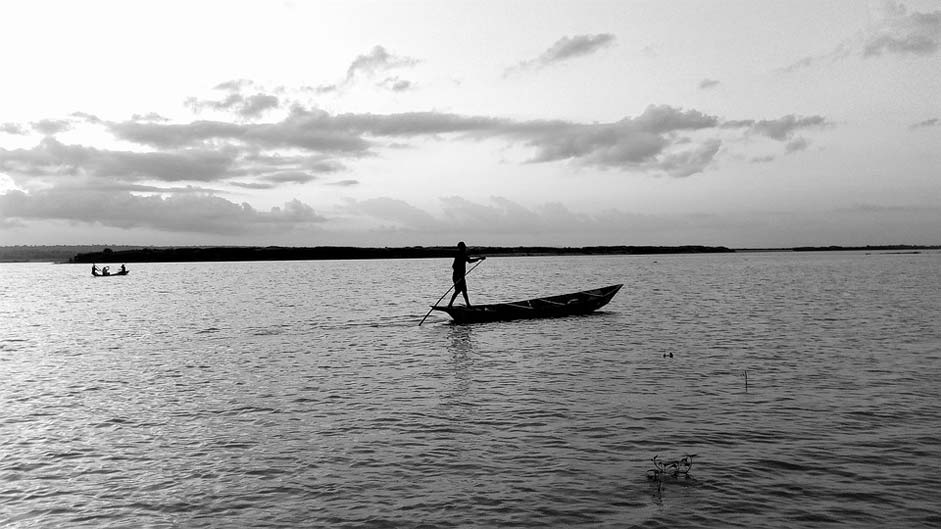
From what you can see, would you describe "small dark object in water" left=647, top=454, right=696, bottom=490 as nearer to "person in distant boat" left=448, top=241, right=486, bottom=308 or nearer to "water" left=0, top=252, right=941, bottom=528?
"water" left=0, top=252, right=941, bottom=528

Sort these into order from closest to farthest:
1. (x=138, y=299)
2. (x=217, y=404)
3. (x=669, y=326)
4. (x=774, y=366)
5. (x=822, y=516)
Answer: (x=822, y=516) → (x=217, y=404) → (x=774, y=366) → (x=669, y=326) → (x=138, y=299)

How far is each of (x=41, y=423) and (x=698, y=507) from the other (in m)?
13.3

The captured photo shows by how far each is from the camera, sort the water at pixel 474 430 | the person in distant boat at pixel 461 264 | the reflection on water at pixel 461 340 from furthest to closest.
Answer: the person in distant boat at pixel 461 264, the reflection on water at pixel 461 340, the water at pixel 474 430

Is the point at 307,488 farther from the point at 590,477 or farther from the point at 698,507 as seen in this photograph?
the point at 698,507

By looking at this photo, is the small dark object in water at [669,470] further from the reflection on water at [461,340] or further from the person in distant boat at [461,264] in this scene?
the person in distant boat at [461,264]

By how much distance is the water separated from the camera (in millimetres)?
8789

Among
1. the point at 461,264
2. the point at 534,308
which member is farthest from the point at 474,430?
the point at 534,308

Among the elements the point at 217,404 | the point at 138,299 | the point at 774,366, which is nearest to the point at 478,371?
the point at 217,404

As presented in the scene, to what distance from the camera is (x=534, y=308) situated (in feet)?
112

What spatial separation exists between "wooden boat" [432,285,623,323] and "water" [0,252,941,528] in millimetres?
4257

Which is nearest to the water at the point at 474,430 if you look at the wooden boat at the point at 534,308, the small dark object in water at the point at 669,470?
the small dark object in water at the point at 669,470

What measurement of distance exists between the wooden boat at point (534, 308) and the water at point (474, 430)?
4257mm

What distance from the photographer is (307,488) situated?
9.66 m

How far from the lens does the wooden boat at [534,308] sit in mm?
31797
